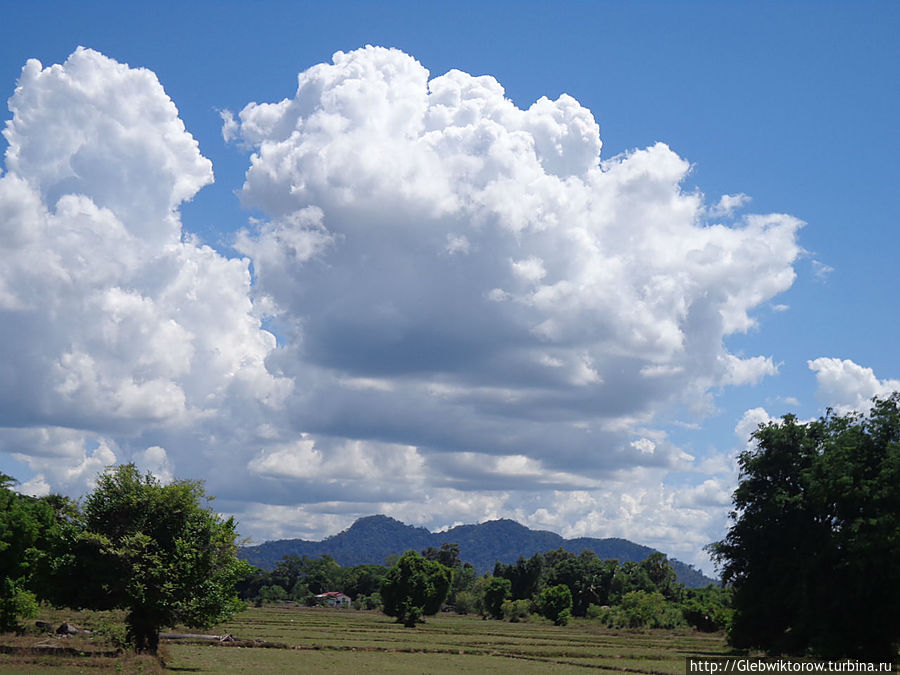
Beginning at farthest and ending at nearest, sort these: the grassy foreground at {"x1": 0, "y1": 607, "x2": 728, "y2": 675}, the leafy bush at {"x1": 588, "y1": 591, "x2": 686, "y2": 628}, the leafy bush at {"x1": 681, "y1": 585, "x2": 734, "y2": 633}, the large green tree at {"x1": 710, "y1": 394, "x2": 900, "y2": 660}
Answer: the leafy bush at {"x1": 588, "y1": 591, "x2": 686, "y2": 628} < the leafy bush at {"x1": 681, "y1": 585, "x2": 734, "y2": 633} < the large green tree at {"x1": 710, "y1": 394, "x2": 900, "y2": 660} < the grassy foreground at {"x1": 0, "y1": 607, "x2": 728, "y2": 675}

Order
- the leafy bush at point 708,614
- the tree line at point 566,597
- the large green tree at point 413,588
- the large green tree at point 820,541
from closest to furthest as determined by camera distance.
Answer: the large green tree at point 820,541
the leafy bush at point 708,614
the large green tree at point 413,588
the tree line at point 566,597

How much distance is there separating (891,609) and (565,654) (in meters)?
27.3

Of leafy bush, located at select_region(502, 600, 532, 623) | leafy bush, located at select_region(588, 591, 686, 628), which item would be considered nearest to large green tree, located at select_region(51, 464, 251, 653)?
leafy bush, located at select_region(588, 591, 686, 628)

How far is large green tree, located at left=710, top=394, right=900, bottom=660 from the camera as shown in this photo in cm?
5453

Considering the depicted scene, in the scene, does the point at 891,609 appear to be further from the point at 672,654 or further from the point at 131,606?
the point at 131,606

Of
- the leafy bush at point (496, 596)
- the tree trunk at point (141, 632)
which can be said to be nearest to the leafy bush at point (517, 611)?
the leafy bush at point (496, 596)

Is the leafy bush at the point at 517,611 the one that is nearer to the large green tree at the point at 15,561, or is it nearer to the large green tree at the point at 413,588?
the large green tree at the point at 413,588

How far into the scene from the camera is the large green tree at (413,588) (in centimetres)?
11950

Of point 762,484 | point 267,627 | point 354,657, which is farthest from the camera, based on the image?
point 267,627

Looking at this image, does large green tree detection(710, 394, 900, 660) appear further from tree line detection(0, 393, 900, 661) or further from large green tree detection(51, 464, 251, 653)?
large green tree detection(51, 464, 251, 653)

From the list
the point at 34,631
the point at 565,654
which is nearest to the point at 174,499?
the point at 34,631

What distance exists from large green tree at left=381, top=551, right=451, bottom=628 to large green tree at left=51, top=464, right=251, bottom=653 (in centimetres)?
7713

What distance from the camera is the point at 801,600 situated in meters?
61.5

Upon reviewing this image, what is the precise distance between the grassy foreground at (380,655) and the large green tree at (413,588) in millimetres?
21503
